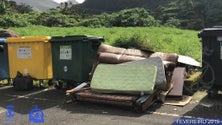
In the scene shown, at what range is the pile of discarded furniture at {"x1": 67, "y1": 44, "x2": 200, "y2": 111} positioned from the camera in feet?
18.6

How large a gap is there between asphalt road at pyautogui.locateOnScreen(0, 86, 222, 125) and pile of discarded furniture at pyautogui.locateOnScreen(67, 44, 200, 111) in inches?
6.2

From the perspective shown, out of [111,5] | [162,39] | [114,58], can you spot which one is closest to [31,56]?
[114,58]

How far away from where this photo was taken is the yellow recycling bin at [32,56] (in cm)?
771

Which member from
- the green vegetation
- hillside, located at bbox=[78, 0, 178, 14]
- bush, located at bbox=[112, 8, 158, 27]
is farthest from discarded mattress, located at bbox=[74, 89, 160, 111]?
hillside, located at bbox=[78, 0, 178, 14]

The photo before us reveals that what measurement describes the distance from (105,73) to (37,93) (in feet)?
6.65

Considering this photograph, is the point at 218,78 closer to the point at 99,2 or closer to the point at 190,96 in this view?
the point at 190,96

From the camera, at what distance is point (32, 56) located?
7828 millimetres

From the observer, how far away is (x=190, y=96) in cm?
641

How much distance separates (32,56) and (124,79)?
282 centimetres

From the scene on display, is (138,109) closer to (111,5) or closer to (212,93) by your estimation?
(212,93)

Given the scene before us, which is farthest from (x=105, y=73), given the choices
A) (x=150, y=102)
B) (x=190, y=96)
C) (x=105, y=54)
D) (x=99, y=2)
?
(x=99, y=2)

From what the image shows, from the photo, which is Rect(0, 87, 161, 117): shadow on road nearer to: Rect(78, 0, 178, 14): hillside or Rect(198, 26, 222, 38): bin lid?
Rect(198, 26, 222, 38): bin lid

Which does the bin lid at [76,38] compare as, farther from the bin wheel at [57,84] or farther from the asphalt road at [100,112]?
the asphalt road at [100,112]

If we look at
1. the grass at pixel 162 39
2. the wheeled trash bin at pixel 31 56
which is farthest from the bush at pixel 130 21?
the wheeled trash bin at pixel 31 56
